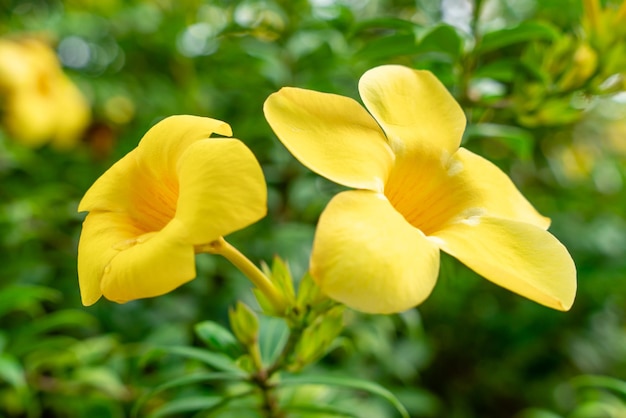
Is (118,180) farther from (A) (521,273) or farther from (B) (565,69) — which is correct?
(B) (565,69)

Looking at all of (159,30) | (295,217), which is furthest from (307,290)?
(159,30)

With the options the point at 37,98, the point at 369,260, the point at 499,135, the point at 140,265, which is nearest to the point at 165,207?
the point at 140,265

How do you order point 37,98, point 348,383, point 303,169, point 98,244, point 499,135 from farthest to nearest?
point 37,98 → point 303,169 → point 499,135 → point 348,383 → point 98,244

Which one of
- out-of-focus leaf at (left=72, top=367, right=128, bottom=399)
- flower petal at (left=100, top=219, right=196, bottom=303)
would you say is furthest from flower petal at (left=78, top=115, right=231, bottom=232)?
out-of-focus leaf at (left=72, top=367, right=128, bottom=399)

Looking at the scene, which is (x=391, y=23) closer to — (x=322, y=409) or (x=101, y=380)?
(x=322, y=409)

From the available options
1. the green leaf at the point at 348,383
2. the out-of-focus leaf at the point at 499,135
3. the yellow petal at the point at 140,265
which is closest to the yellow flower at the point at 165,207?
the yellow petal at the point at 140,265

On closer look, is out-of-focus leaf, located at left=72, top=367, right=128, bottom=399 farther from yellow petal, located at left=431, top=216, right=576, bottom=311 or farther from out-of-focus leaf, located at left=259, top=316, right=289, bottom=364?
yellow petal, located at left=431, top=216, right=576, bottom=311
